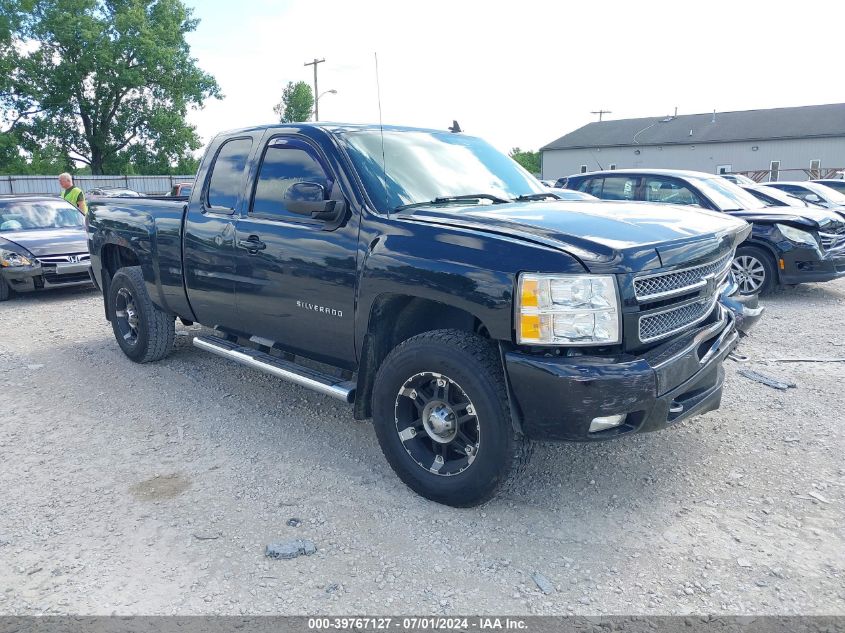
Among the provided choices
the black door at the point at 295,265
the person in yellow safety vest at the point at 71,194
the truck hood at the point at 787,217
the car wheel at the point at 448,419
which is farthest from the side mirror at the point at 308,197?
the person in yellow safety vest at the point at 71,194

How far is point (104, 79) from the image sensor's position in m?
39.7

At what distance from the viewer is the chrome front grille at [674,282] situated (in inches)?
121

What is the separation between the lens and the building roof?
4456 cm

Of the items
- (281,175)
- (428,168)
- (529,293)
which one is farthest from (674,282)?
(281,175)

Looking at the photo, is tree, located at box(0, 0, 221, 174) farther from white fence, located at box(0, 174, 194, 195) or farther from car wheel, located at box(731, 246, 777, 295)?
car wheel, located at box(731, 246, 777, 295)

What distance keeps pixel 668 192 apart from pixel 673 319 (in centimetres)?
641

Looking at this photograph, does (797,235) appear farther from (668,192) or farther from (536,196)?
(536,196)

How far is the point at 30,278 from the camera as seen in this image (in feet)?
30.0

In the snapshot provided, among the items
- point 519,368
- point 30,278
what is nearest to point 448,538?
point 519,368

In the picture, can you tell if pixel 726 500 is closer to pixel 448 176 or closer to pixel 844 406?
pixel 844 406

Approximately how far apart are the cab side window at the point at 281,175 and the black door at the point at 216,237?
0.72 feet

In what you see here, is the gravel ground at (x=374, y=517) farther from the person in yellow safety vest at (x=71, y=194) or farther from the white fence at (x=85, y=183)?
the white fence at (x=85, y=183)

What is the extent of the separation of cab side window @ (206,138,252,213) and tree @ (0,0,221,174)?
131ft

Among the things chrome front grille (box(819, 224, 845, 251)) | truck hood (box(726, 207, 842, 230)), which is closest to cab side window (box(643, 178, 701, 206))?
truck hood (box(726, 207, 842, 230))
